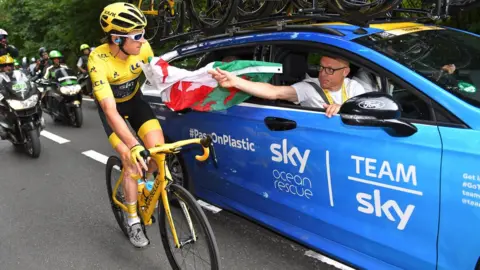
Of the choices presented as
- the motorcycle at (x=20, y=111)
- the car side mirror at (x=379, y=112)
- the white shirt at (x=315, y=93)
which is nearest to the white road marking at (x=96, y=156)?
the motorcycle at (x=20, y=111)

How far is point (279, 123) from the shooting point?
119 inches

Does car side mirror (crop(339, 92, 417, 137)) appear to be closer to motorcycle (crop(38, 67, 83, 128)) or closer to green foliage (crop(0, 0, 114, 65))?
motorcycle (crop(38, 67, 83, 128))

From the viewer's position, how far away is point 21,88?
7152mm

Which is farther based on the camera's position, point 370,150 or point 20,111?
point 20,111

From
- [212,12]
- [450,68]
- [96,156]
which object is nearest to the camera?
[450,68]

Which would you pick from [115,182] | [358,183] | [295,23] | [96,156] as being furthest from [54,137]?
[358,183]

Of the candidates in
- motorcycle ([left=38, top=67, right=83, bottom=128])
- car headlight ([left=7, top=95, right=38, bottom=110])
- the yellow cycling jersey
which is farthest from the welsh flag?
motorcycle ([left=38, top=67, right=83, bottom=128])

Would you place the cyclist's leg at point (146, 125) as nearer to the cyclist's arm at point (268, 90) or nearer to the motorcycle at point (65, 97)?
the cyclist's arm at point (268, 90)

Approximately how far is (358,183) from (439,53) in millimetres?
1072

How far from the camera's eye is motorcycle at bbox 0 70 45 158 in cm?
702

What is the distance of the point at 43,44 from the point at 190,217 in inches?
1059

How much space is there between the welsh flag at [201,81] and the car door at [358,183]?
286 mm

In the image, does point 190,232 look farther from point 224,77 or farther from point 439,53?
point 439,53

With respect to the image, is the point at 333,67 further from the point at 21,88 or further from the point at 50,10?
the point at 50,10
